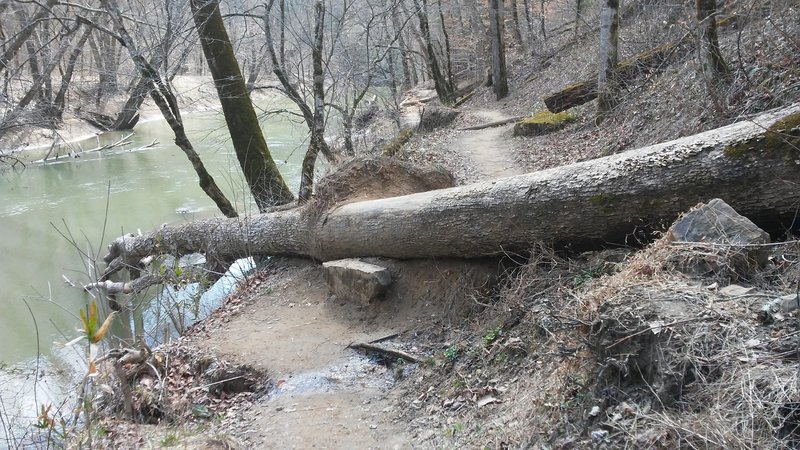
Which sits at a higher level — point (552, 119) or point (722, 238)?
point (722, 238)

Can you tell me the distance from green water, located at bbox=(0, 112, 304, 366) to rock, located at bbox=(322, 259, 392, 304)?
300cm

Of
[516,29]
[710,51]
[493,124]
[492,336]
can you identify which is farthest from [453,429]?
[516,29]

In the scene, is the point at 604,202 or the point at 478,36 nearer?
the point at 604,202

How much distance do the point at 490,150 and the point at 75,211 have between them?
1141 cm

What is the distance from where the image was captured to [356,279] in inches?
246

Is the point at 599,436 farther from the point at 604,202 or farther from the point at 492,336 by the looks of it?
the point at 604,202

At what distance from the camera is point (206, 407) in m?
5.06

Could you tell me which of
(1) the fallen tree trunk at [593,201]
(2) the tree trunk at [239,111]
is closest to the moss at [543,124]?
(2) the tree trunk at [239,111]

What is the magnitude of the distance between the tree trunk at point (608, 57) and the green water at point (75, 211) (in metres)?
6.84

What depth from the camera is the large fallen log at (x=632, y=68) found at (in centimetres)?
922

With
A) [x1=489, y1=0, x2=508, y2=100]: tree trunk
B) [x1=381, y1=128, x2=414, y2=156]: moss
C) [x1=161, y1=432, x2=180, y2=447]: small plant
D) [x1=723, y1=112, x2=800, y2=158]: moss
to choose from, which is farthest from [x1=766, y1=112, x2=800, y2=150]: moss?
[x1=489, y1=0, x2=508, y2=100]: tree trunk

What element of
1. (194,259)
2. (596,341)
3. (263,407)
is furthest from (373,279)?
(194,259)

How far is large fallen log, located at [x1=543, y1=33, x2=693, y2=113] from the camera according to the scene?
922cm

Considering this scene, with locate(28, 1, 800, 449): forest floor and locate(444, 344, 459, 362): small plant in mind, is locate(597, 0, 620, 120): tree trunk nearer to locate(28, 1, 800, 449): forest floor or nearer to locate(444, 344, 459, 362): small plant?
locate(28, 1, 800, 449): forest floor
